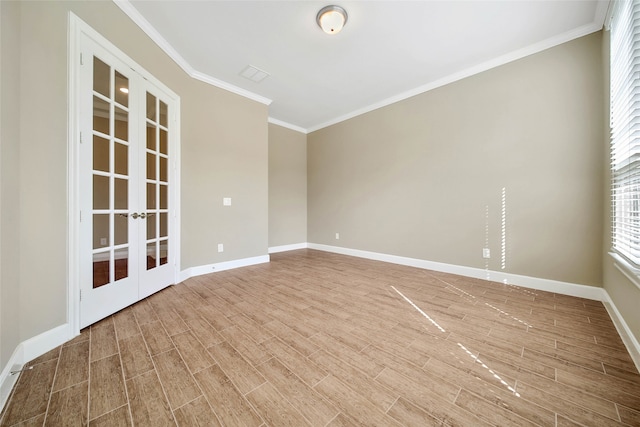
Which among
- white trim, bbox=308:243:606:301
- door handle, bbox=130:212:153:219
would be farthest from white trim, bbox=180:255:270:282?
white trim, bbox=308:243:606:301

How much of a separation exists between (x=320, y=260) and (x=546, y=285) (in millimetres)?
3158

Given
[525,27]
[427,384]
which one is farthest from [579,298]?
[525,27]

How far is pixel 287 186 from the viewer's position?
5.38 m

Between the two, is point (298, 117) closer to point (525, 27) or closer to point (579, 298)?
point (525, 27)

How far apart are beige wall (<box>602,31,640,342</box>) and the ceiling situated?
28.0 inches

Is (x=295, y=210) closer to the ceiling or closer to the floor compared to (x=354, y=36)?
closer to the floor

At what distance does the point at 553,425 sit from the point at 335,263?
319 cm

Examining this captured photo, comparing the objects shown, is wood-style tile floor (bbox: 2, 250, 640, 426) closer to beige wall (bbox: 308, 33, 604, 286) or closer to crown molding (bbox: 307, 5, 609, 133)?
beige wall (bbox: 308, 33, 604, 286)

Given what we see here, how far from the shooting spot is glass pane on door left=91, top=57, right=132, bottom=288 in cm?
195

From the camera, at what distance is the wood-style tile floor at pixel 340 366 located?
1.09 metres

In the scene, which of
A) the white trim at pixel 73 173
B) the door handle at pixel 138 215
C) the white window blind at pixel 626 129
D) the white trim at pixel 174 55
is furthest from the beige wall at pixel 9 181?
the white window blind at pixel 626 129

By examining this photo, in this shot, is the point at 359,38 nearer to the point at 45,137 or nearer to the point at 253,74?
the point at 253,74

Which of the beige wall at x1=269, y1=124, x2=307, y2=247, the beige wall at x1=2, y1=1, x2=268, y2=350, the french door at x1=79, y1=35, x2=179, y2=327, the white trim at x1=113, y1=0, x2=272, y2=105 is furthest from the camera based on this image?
the beige wall at x1=269, y1=124, x2=307, y2=247

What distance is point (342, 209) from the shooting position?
16.2 ft
